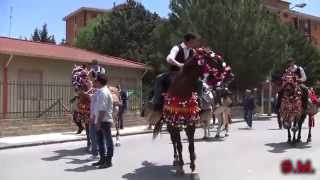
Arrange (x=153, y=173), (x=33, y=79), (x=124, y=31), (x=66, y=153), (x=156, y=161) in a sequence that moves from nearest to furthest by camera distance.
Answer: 1. (x=153, y=173)
2. (x=156, y=161)
3. (x=66, y=153)
4. (x=33, y=79)
5. (x=124, y=31)

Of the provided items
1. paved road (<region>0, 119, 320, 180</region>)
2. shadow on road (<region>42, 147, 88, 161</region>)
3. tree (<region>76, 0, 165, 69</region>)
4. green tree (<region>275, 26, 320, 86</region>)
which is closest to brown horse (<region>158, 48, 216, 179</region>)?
paved road (<region>0, 119, 320, 180</region>)

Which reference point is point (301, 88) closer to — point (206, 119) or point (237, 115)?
point (206, 119)

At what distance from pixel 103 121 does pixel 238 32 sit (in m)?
25.9

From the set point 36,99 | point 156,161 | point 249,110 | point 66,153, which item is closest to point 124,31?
point 249,110

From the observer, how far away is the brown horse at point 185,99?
10.4 m

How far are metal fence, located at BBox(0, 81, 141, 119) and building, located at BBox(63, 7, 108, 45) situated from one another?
178ft

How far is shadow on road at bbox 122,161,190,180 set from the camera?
415 inches

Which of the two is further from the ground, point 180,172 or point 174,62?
point 174,62

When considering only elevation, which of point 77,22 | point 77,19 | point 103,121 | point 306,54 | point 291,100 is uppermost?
point 77,19

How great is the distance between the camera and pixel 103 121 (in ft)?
39.9

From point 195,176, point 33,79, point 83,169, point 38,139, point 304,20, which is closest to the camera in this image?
point 195,176

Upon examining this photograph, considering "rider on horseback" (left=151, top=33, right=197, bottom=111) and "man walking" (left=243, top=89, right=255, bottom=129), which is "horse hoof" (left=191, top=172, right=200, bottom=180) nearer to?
"rider on horseback" (left=151, top=33, right=197, bottom=111)

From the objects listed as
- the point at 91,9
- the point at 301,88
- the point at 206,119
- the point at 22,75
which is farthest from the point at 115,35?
→ the point at 206,119

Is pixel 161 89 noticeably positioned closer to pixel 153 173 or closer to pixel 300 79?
pixel 153 173
